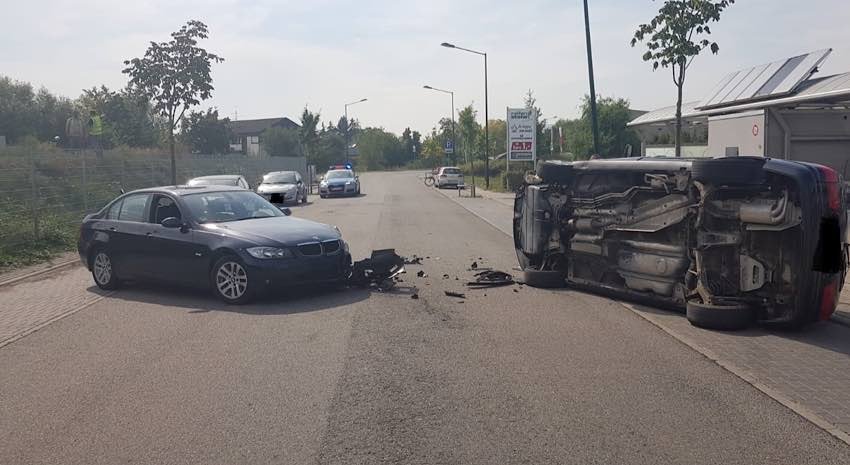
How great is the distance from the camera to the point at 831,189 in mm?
7848

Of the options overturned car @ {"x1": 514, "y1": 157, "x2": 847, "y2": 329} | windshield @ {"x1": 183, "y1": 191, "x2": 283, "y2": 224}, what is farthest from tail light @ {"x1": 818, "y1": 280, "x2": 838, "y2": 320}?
windshield @ {"x1": 183, "y1": 191, "x2": 283, "y2": 224}

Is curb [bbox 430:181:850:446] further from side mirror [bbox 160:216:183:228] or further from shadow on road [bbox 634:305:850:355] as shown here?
side mirror [bbox 160:216:183:228]

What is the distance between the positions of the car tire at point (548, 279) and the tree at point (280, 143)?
258 feet

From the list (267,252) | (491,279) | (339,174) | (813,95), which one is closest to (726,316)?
(491,279)

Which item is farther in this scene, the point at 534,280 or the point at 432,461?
the point at 534,280

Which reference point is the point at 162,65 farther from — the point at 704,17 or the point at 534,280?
the point at 534,280

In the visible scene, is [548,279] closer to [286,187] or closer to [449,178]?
[286,187]

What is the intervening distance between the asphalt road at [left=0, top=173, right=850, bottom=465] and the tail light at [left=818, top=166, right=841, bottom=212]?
81.4 inches

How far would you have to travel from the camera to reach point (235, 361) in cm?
700

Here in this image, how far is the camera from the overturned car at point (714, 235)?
765cm

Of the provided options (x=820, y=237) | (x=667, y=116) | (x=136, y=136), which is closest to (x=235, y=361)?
(x=820, y=237)

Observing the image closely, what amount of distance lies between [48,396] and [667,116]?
2672cm

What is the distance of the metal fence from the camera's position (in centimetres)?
1614

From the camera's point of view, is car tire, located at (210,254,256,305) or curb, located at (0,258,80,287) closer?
car tire, located at (210,254,256,305)
